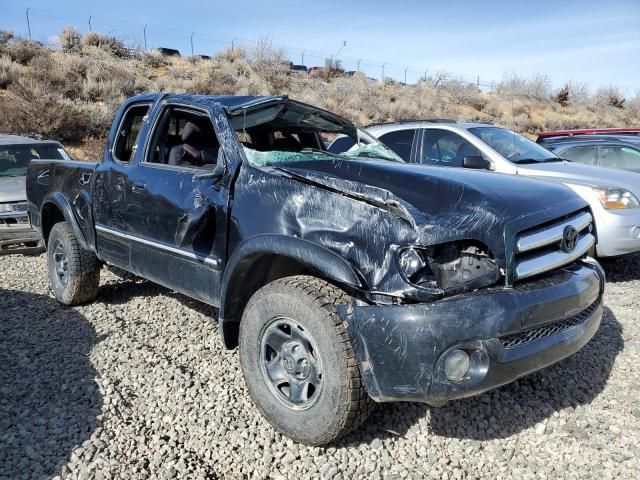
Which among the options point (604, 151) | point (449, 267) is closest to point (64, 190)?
point (449, 267)

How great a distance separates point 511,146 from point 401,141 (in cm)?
139

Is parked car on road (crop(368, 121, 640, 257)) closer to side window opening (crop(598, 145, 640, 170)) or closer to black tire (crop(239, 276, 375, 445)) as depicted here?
side window opening (crop(598, 145, 640, 170))

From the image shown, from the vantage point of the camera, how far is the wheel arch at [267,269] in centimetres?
275

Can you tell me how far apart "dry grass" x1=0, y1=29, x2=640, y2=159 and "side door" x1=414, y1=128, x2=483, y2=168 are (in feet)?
32.1

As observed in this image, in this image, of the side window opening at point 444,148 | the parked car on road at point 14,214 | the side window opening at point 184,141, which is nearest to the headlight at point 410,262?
the side window opening at point 184,141

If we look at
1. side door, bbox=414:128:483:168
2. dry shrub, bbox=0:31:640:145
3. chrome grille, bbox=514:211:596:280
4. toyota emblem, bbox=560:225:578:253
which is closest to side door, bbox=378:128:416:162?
side door, bbox=414:128:483:168

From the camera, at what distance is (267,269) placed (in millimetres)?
3457

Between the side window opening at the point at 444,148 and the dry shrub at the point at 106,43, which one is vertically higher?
the dry shrub at the point at 106,43

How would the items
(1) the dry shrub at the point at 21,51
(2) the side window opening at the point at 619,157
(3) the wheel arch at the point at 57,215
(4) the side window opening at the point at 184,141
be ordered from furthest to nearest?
1. (1) the dry shrub at the point at 21,51
2. (2) the side window opening at the point at 619,157
3. (3) the wheel arch at the point at 57,215
4. (4) the side window opening at the point at 184,141

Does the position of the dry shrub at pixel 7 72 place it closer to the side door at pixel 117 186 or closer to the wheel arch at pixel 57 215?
the wheel arch at pixel 57 215

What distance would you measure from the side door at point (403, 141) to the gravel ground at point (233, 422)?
11.4 ft

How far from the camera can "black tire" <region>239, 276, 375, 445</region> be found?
108 inches

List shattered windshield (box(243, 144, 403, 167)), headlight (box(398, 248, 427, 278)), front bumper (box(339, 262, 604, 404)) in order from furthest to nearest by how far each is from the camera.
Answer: shattered windshield (box(243, 144, 403, 167)) < headlight (box(398, 248, 427, 278)) < front bumper (box(339, 262, 604, 404))

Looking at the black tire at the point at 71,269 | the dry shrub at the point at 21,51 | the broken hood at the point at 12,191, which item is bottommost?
the black tire at the point at 71,269
